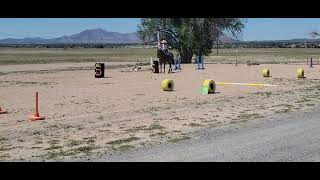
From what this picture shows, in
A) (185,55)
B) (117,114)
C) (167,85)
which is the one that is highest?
(185,55)

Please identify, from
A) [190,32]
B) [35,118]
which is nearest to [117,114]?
[35,118]

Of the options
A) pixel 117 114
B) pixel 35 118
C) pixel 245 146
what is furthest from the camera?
pixel 117 114

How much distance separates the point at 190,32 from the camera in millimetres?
60156

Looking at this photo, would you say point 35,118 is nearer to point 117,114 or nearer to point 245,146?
point 117,114

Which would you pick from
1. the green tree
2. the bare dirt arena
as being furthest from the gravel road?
the green tree

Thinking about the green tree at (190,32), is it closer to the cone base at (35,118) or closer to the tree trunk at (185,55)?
the tree trunk at (185,55)

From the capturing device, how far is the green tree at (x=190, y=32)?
6025cm

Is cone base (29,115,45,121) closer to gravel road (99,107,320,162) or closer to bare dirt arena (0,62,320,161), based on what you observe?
bare dirt arena (0,62,320,161)

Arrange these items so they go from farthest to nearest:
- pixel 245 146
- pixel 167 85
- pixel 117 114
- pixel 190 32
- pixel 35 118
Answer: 1. pixel 190 32
2. pixel 167 85
3. pixel 117 114
4. pixel 35 118
5. pixel 245 146

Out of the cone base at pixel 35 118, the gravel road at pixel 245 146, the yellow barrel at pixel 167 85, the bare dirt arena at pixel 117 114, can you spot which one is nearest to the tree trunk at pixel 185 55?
the bare dirt arena at pixel 117 114

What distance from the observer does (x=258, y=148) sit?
9.87m
